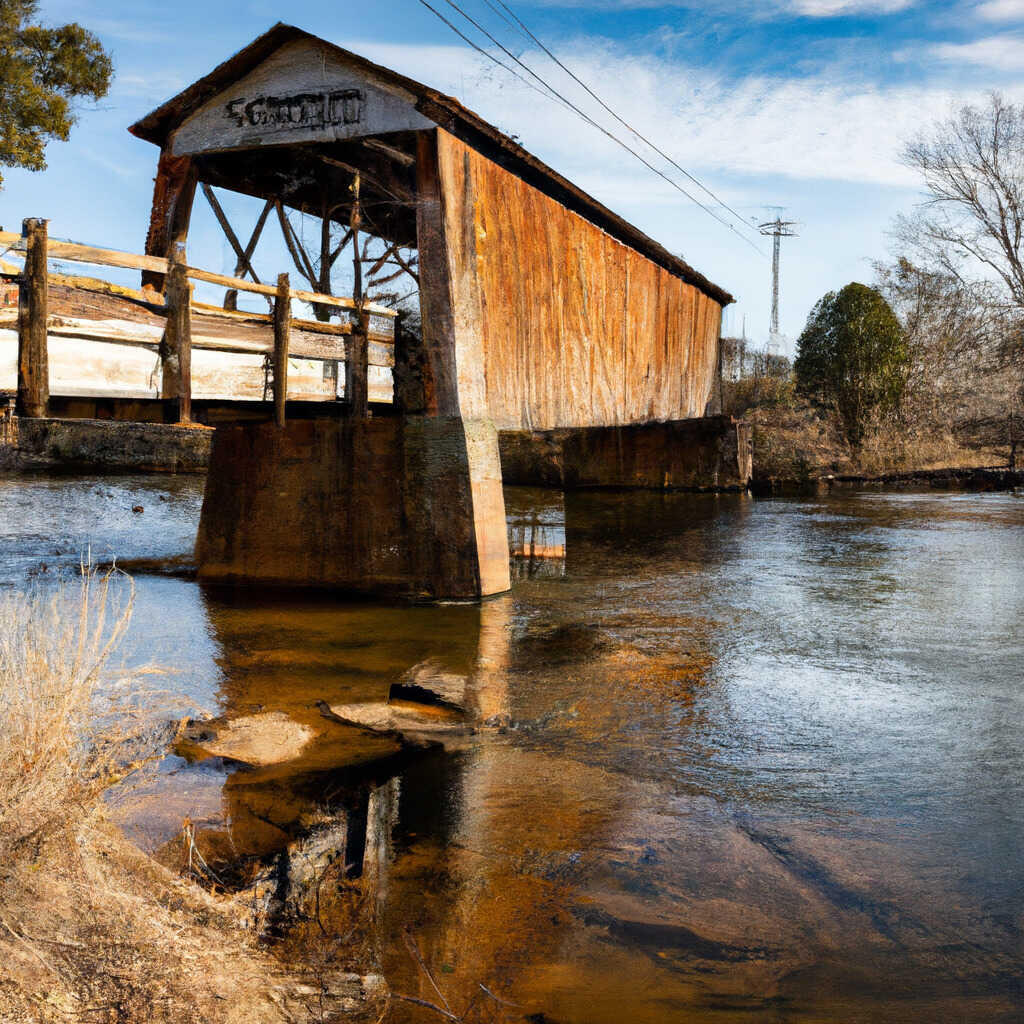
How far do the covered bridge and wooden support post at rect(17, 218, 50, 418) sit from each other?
160cm

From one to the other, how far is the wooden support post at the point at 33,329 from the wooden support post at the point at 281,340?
2.31m

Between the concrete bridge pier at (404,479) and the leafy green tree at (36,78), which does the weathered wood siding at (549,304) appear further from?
the leafy green tree at (36,78)

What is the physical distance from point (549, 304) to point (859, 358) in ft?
65.1

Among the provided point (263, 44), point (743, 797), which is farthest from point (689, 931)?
point (263, 44)

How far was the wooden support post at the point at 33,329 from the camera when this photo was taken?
663 centimetres

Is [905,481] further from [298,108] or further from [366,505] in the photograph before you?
[298,108]

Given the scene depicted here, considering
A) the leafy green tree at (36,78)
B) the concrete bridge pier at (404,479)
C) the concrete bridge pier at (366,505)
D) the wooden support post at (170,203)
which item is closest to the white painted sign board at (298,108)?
the wooden support post at (170,203)

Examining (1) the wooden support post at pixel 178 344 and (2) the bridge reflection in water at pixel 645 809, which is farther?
(1) the wooden support post at pixel 178 344

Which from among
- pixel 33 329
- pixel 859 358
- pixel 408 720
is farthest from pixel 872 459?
pixel 33 329

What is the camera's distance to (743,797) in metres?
4.73

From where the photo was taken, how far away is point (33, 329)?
6.72 metres

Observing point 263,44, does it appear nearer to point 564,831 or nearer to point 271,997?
point 564,831

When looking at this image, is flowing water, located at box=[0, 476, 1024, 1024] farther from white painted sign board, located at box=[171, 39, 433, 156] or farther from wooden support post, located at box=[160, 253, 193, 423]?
white painted sign board, located at box=[171, 39, 433, 156]

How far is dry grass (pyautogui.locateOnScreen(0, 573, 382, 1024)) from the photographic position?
2646mm
